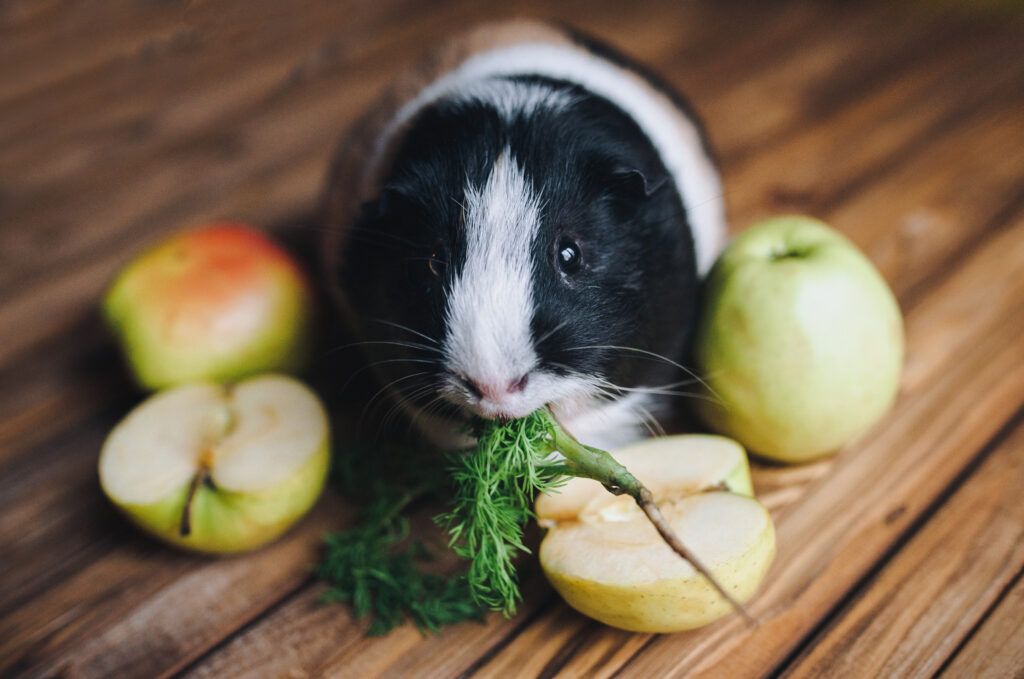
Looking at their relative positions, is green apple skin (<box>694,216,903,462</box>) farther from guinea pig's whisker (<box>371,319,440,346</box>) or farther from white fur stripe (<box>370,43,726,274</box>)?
guinea pig's whisker (<box>371,319,440,346</box>)

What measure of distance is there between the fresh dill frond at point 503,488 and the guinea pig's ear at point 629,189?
38 cm

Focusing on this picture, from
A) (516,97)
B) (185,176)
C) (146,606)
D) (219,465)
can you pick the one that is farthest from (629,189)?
(185,176)

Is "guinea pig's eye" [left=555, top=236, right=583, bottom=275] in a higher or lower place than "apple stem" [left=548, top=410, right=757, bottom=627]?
higher

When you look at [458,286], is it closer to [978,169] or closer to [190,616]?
[190,616]

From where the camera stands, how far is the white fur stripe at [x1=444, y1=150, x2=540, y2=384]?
1.13 meters

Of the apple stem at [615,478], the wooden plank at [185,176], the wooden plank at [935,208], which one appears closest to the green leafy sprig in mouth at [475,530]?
the apple stem at [615,478]

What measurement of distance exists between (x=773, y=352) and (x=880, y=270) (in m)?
0.70

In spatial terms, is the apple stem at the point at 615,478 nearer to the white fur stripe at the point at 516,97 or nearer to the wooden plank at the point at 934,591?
the wooden plank at the point at 934,591

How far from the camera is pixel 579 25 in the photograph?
3033 mm

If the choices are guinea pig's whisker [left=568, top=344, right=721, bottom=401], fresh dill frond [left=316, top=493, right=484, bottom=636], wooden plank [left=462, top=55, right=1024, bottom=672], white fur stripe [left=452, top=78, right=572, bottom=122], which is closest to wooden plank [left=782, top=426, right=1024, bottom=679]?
wooden plank [left=462, top=55, right=1024, bottom=672]

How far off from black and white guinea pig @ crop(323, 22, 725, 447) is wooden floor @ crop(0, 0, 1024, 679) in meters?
0.37

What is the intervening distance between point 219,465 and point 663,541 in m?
0.77

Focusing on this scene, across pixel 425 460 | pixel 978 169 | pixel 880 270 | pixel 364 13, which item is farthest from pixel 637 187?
pixel 364 13

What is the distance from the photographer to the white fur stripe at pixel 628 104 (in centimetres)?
162
